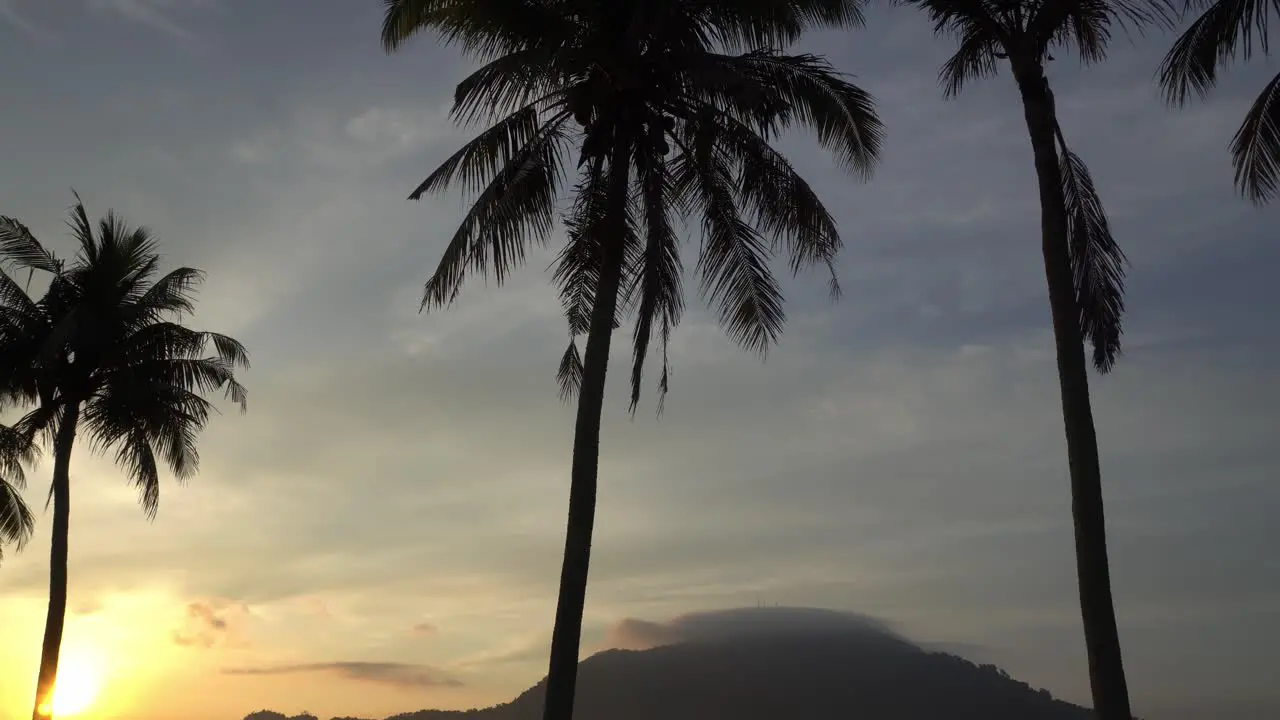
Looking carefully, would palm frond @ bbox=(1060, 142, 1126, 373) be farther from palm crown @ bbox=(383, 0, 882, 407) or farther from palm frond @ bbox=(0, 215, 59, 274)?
palm frond @ bbox=(0, 215, 59, 274)

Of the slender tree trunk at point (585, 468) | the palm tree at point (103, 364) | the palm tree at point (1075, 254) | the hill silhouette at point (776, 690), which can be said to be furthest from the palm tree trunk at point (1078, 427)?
the hill silhouette at point (776, 690)

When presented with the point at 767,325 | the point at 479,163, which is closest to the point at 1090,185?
the point at 767,325

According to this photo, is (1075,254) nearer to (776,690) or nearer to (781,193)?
(781,193)

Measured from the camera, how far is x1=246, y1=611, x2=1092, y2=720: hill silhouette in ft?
564

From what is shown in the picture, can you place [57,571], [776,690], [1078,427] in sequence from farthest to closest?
[776,690] → [57,571] → [1078,427]

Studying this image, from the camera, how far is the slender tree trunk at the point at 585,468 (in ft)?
46.4

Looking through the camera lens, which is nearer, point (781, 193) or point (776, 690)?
point (781, 193)

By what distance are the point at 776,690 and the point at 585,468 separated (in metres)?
177

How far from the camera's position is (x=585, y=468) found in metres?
15.1

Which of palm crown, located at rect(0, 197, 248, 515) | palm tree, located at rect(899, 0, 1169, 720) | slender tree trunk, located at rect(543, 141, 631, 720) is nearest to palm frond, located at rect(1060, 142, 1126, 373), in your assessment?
palm tree, located at rect(899, 0, 1169, 720)

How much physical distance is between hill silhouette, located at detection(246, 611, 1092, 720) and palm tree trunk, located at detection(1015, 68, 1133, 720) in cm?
15496

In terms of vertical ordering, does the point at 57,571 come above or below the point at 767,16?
below

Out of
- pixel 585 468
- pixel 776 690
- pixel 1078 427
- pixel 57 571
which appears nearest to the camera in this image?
pixel 1078 427

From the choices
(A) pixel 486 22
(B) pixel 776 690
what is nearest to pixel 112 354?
(A) pixel 486 22
